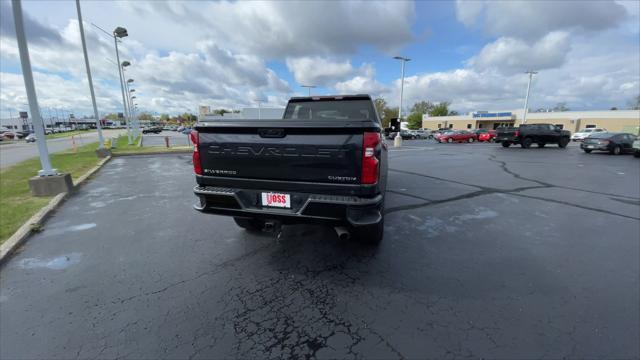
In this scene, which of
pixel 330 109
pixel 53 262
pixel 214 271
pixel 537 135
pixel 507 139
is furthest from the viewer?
pixel 507 139

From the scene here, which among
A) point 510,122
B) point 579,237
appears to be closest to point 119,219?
point 579,237

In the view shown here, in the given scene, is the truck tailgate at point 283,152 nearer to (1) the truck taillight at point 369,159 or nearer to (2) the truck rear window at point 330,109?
(1) the truck taillight at point 369,159

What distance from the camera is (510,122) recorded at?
5966 centimetres

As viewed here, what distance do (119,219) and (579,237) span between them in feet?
25.3

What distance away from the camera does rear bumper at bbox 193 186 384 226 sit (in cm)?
276

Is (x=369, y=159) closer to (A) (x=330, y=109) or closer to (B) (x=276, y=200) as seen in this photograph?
(B) (x=276, y=200)

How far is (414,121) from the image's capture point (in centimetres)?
8706

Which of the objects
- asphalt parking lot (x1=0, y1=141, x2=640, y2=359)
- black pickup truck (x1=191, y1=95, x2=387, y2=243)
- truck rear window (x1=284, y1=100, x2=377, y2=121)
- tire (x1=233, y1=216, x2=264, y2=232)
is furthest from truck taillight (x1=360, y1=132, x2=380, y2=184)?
truck rear window (x1=284, y1=100, x2=377, y2=121)

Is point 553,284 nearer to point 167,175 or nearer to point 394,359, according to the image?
point 394,359

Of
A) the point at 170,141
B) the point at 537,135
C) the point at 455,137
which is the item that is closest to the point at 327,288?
the point at 537,135

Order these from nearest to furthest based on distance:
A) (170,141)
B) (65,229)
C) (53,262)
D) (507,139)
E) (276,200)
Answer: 1. (276,200)
2. (53,262)
3. (65,229)
4. (507,139)
5. (170,141)

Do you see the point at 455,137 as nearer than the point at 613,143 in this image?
No

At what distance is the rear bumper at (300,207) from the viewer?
9.04 ft

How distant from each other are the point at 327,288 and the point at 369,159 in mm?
1439
